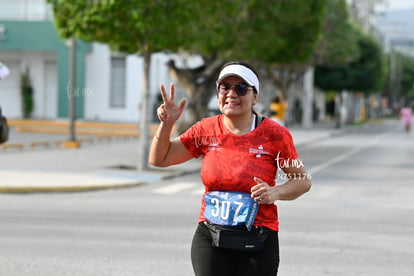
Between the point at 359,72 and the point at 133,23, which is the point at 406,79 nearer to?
the point at 359,72

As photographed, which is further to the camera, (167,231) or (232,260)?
(167,231)

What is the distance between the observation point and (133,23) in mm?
19953

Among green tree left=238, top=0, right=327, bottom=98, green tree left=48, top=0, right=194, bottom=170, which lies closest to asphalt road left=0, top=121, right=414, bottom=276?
green tree left=48, top=0, right=194, bottom=170

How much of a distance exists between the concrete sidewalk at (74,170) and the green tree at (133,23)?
1.17 metres

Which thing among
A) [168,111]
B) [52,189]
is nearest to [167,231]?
[52,189]

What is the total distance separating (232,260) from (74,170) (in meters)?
16.1

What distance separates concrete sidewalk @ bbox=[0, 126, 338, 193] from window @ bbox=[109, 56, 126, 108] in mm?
21217

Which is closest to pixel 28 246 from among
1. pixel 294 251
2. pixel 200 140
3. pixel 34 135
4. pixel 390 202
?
pixel 294 251

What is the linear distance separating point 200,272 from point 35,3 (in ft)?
143

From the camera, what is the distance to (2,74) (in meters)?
8.72

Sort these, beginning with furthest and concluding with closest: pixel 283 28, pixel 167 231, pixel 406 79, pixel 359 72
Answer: pixel 406 79
pixel 359 72
pixel 283 28
pixel 167 231

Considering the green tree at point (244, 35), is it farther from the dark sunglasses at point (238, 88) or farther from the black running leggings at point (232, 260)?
the black running leggings at point (232, 260)

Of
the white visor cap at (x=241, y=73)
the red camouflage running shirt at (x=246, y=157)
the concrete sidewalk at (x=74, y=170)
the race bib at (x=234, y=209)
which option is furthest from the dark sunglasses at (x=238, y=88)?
the concrete sidewalk at (x=74, y=170)

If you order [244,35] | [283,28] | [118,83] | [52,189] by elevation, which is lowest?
[52,189]
